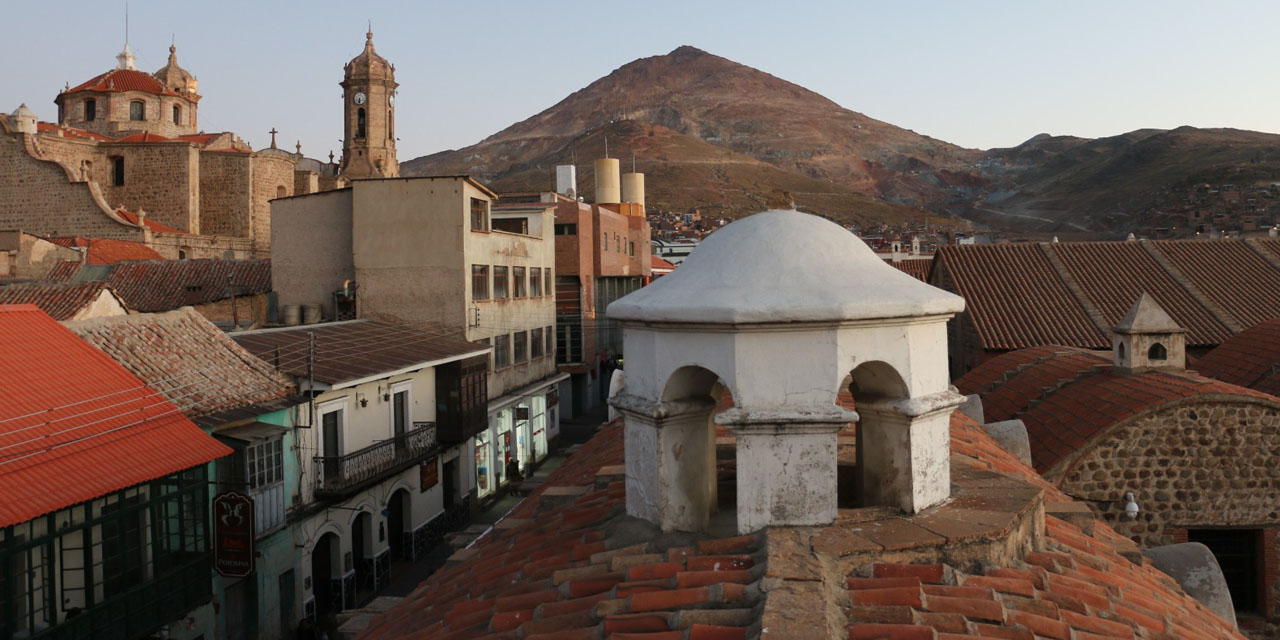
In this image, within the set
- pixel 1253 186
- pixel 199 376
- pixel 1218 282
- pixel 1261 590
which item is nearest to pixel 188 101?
pixel 199 376

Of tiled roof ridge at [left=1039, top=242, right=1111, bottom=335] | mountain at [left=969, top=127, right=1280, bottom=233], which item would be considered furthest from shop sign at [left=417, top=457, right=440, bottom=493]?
mountain at [left=969, top=127, right=1280, bottom=233]

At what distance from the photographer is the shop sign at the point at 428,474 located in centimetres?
2436

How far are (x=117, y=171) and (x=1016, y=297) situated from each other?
174ft

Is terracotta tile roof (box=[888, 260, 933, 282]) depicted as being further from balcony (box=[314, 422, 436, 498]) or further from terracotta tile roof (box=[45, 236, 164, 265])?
terracotta tile roof (box=[45, 236, 164, 265])

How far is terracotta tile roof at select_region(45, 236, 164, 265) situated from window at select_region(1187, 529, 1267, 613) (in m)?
39.8

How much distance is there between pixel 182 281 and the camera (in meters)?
33.7

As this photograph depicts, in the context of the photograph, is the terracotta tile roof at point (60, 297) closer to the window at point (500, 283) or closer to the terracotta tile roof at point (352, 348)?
the terracotta tile roof at point (352, 348)

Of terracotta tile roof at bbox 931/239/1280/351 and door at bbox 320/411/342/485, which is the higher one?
terracotta tile roof at bbox 931/239/1280/351

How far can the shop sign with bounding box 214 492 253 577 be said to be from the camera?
1504 centimetres

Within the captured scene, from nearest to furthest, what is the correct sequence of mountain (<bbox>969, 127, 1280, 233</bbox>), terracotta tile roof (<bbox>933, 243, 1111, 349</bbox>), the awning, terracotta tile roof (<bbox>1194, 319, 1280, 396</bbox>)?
the awning
terracotta tile roof (<bbox>1194, 319, 1280, 396</bbox>)
terracotta tile roof (<bbox>933, 243, 1111, 349</bbox>)
mountain (<bbox>969, 127, 1280, 233</bbox>)

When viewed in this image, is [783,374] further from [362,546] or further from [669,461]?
[362,546]

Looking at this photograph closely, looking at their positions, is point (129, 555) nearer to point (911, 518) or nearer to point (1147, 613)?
point (911, 518)

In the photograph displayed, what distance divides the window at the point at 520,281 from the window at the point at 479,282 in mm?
3035

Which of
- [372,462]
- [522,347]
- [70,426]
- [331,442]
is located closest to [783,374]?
[70,426]
